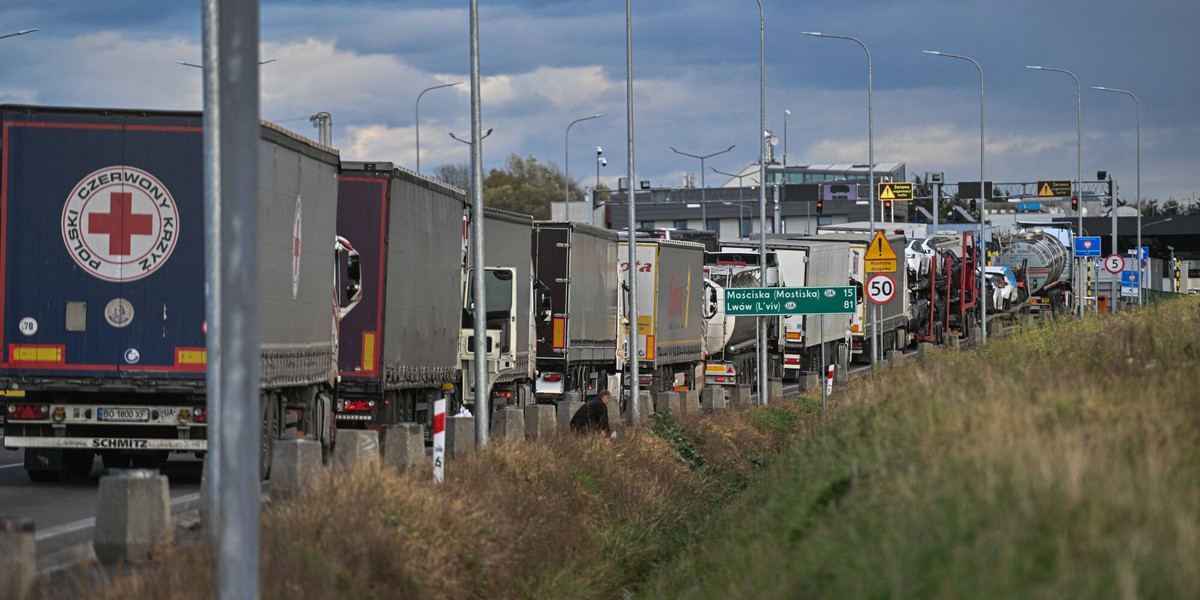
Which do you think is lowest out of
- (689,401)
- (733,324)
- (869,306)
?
(689,401)

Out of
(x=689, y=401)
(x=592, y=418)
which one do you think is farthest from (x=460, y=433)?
(x=689, y=401)

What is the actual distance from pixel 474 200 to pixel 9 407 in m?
5.11

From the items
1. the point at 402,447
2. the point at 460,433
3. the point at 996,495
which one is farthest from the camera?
the point at 460,433

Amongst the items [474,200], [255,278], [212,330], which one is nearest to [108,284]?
[474,200]

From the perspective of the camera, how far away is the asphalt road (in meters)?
10.7

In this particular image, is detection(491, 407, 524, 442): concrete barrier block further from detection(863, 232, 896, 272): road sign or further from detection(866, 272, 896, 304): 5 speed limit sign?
detection(863, 232, 896, 272): road sign

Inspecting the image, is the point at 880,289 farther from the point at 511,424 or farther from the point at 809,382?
the point at 511,424

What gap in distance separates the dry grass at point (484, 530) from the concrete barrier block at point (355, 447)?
0.48 m

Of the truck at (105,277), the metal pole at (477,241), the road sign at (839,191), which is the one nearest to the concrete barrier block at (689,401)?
the metal pole at (477,241)

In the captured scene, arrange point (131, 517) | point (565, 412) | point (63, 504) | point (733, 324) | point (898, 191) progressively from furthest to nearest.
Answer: point (898, 191), point (733, 324), point (565, 412), point (63, 504), point (131, 517)

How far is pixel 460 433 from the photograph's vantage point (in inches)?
696

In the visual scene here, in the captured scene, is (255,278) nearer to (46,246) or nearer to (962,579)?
(962,579)

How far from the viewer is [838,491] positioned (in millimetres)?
10320

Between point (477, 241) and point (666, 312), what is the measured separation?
16.9m
